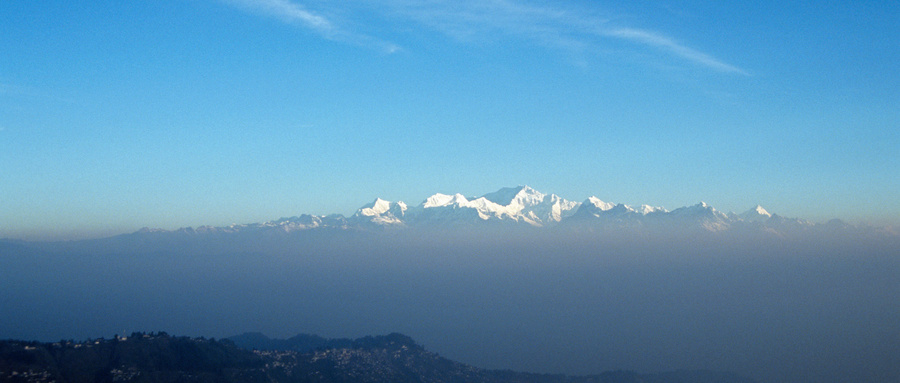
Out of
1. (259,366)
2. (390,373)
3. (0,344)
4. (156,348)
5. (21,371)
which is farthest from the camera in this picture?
(390,373)

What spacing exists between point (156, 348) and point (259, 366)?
2912 centimetres

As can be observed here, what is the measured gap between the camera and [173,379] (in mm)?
147375

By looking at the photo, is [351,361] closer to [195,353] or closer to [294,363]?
[294,363]

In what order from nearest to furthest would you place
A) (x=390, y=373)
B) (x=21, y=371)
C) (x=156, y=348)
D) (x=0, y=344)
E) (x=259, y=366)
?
(x=21, y=371)
(x=0, y=344)
(x=156, y=348)
(x=259, y=366)
(x=390, y=373)

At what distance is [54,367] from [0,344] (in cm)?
1669

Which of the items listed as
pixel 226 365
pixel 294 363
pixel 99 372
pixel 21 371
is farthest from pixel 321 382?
pixel 21 371

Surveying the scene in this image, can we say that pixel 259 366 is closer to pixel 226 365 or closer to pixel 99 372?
pixel 226 365

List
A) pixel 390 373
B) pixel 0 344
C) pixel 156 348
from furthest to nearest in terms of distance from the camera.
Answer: pixel 390 373 < pixel 156 348 < pixel 0 344

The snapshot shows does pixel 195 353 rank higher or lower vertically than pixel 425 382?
higher

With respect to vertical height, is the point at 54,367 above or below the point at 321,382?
above

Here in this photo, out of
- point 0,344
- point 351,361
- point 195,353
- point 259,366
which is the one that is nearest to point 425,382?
point 351,361

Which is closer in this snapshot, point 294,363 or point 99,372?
point 99,372

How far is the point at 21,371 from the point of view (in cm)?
13362

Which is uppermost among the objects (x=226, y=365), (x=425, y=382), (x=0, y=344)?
(x=0, y=344)
